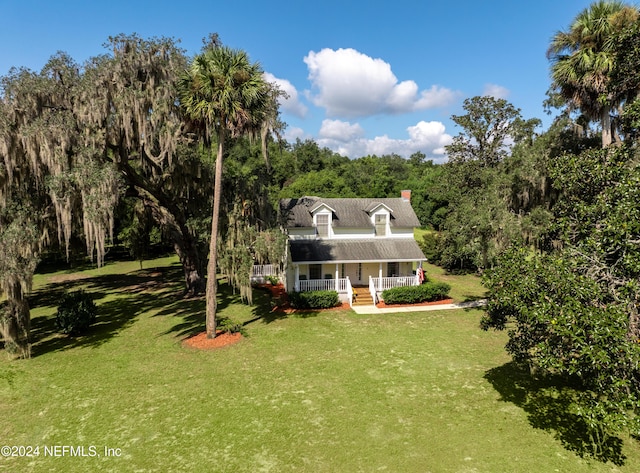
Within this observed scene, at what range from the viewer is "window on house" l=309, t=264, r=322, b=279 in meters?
24.4

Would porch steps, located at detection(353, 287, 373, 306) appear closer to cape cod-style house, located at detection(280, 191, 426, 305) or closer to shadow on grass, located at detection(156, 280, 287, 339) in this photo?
cape cod-style house, located at detection(280, 191, 426, 305)

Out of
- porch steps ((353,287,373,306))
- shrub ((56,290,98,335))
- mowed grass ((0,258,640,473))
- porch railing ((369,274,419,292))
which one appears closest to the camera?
mowed grass ((0,258,640,473))

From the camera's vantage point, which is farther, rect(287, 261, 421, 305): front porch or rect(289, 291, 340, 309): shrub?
rect(287, 261, 421, 305): front porch

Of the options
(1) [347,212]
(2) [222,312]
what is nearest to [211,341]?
(2) [222,312]

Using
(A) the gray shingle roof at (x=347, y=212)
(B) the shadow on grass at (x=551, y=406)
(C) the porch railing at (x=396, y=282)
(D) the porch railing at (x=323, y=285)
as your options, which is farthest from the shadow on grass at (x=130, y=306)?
(B) the shadow on grass at (x=551, y=406)

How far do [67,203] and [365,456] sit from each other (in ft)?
45.7

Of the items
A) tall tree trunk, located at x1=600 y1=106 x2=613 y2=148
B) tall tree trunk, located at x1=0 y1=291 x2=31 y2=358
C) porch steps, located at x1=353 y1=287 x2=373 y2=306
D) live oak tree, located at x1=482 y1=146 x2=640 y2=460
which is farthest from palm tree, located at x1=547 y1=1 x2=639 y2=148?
tall tree trunk, located at x1=0 y1=291 x2=31 y2=358

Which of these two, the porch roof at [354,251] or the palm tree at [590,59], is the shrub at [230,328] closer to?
the porch roof at [354,251]

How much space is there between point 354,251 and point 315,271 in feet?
10.2

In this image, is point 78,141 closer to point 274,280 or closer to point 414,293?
point 274,280

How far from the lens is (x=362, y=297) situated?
22.5m

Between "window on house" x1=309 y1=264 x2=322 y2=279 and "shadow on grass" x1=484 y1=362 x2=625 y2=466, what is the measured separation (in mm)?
13478

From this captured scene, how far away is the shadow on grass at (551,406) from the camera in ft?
27.6

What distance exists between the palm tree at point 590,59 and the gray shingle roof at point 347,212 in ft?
40.4
